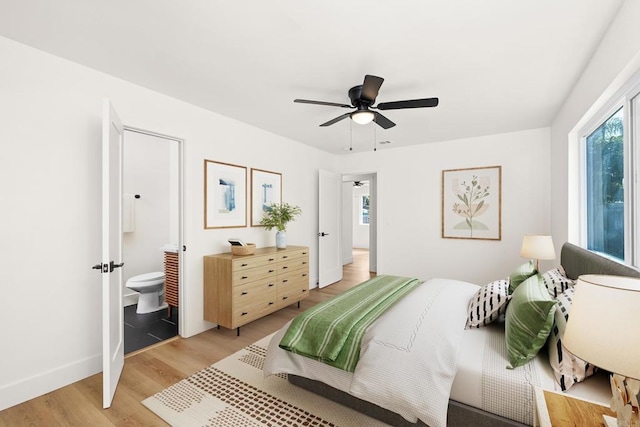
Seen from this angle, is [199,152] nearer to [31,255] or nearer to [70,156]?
[70,156]

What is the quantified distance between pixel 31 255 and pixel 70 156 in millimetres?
803

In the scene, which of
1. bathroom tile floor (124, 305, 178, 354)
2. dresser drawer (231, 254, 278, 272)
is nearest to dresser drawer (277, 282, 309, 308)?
dresser drawer (231, 254, 278, 272)

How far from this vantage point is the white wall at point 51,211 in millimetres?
1982

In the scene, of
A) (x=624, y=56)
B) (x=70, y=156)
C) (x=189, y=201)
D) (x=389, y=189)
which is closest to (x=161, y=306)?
(x=189, y=201)

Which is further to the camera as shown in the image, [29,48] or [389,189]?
[389,189]

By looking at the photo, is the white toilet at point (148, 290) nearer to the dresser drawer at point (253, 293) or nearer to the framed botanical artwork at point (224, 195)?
the framed botanical artwork at point (224, 195)

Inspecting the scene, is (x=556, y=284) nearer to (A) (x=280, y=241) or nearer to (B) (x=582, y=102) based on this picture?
(B) (x=582, y=102)

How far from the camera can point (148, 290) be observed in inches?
143

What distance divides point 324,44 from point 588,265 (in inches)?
92.0

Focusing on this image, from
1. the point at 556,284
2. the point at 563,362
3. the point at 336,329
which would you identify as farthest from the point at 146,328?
the point at 556,284

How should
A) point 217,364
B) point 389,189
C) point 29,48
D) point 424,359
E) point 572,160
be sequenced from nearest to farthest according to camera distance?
point 424,359 < point 29,48 < point 217,364 < point 572,160 < point 389,189

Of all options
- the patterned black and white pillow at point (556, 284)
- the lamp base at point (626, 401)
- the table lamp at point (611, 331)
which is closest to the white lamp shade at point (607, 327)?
the table lamp at point (611, 331)

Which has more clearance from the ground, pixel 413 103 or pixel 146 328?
pixel 413 103

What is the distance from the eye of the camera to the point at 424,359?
4.97 ft
